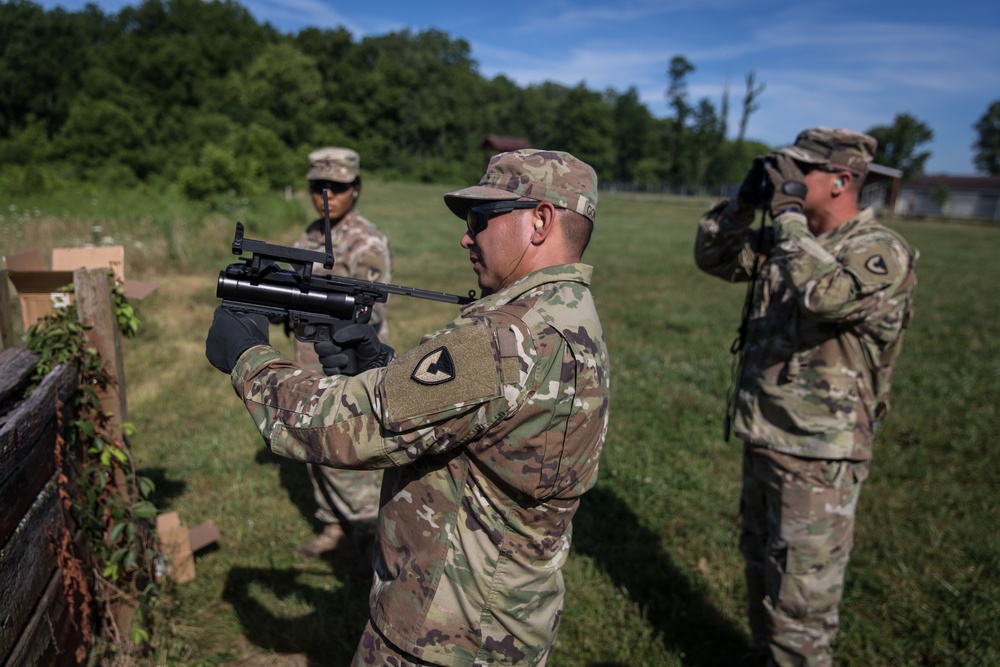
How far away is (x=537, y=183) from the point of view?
1.81m

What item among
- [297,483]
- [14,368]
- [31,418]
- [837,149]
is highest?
[837,149]

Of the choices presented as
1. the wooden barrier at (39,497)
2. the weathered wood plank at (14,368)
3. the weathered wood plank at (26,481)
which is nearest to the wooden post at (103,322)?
the wooden barrier at (39,497)

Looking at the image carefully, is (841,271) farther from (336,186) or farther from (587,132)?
(587,132)

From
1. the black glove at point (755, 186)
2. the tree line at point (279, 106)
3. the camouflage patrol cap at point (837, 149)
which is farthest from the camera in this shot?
the tree line at point (279, 106)

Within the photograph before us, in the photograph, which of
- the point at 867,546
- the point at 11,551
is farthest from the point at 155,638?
the point at 867,546

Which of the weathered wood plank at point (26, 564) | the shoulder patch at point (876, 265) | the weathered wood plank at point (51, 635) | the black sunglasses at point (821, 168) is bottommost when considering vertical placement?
the weathered wood plank at point (51, 635)

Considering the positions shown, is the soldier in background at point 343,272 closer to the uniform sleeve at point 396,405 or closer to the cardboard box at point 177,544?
the cardboard box at point 177,544

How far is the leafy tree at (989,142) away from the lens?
69.8 m

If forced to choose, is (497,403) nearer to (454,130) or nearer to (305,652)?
(305,652)

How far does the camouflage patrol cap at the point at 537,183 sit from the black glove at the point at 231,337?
702 mm

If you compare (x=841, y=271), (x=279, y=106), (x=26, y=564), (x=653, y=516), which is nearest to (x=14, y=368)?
(x=26, y=564)

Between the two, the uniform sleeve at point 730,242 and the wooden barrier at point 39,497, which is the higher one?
the uniform sleeve at point 730,242

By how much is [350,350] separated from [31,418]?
108 cm

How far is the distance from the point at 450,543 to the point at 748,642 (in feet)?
8.58
